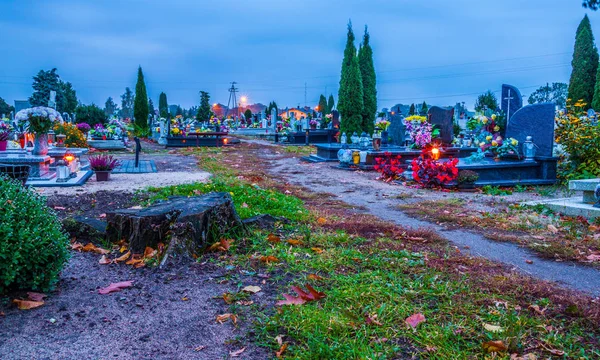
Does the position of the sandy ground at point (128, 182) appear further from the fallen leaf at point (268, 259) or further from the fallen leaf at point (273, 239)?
the fallen leaf at point (268, 259)

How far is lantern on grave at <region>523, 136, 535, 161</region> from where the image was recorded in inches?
475

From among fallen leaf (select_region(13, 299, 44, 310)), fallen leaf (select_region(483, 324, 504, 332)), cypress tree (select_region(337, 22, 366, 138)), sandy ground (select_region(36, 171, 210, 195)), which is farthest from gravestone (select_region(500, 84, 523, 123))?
fallen leaf (select_region(13, 299, 44, 310))

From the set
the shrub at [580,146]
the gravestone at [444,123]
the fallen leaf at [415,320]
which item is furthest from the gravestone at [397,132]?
the fallen leaf at [415,320]

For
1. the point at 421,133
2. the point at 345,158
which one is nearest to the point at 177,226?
the point at 345,158

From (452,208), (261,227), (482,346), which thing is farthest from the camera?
(452,208)

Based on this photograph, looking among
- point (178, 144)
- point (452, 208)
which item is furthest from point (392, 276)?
point (178, 144)

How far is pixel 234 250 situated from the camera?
4.75m

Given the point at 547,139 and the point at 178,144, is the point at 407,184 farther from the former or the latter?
the point at 178,144

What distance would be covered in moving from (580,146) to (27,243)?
1175 cm

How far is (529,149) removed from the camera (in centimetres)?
1208

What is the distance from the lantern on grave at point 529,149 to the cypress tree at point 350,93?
1454 centimetres

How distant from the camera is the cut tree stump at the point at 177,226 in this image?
4.57 meters

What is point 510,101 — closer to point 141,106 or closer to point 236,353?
point 236,353

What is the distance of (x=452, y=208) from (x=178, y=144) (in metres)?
21.8
